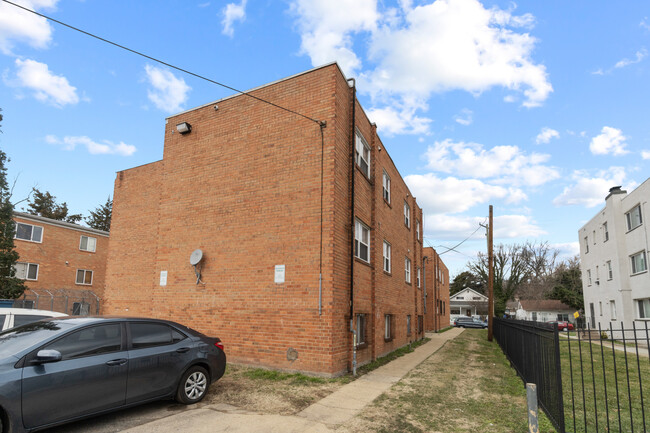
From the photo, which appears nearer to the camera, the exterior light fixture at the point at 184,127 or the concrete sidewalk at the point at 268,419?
the concrete sidewalk at the point at 268,419

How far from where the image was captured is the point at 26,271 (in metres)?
24.4

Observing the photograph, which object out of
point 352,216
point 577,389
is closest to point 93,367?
point 352,216

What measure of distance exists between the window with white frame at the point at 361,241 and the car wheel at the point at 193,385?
557 centimetres

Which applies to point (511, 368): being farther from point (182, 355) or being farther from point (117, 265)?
point (117, 265)

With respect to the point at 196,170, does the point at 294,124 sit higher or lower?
higher

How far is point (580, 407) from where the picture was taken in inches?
290

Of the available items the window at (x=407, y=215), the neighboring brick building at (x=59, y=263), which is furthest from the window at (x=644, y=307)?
the neighboring brick building at (x=59, y=263)

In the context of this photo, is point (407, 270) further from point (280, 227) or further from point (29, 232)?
point (29, 232)

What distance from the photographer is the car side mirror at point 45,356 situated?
484 centimetres

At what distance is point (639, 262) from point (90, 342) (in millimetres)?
25998

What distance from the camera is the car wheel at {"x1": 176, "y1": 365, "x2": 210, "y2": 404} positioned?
6.54 metres

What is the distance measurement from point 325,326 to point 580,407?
5160 mm

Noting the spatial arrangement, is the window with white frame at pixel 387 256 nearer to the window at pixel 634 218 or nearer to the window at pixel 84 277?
the window at pixel 634 218

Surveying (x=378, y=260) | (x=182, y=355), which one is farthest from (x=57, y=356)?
(x=378, y=260)
